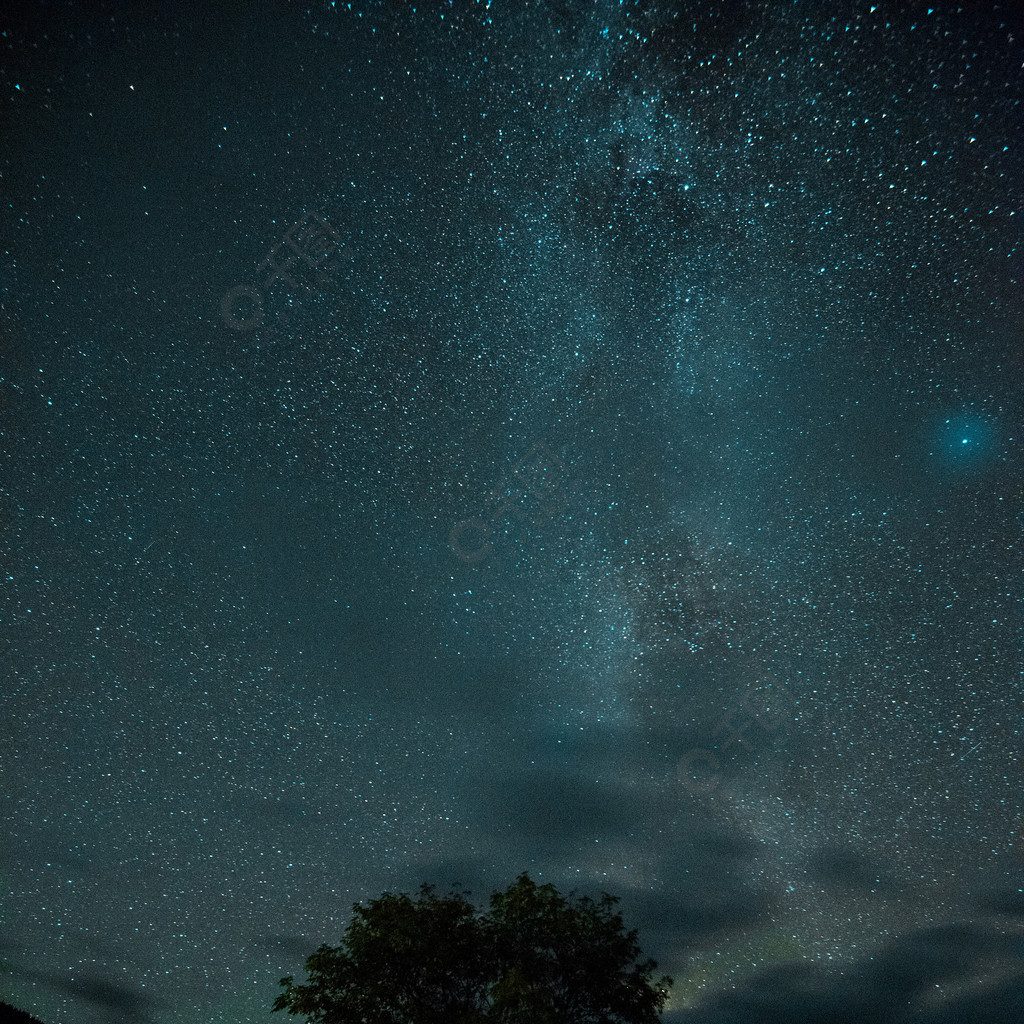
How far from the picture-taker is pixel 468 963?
16.6 metres

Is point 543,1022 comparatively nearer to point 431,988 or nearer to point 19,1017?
point 431,988

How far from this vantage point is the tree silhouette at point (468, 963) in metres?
15.5

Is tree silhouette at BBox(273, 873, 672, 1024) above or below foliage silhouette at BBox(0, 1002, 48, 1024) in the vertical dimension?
above

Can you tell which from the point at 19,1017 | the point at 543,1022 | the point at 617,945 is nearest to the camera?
the point at 543,1022

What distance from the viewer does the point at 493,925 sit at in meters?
17.1

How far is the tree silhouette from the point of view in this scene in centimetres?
1547

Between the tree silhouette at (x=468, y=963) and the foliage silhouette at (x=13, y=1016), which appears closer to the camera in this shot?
the tree silhouette at (x=468, y=963)

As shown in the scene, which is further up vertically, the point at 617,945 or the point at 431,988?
the point at 617,945

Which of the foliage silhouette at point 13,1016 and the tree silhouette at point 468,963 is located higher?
the tree silhouette at point 468,963

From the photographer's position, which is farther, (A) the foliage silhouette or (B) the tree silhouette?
(A) the foliage silhouette

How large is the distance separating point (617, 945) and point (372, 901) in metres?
6.65

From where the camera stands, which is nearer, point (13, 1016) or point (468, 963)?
point (468, 963)

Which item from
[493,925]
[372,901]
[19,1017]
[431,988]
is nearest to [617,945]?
[493,925]

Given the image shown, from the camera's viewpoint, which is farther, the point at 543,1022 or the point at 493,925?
the point at 493,925
